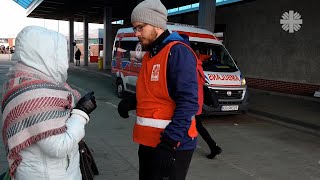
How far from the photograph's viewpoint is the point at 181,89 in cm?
232

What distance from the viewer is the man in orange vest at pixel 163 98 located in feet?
7.61

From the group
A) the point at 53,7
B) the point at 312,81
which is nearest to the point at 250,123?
the point at 312,81

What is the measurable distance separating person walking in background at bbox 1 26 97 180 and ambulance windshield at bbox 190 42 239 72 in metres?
7.22

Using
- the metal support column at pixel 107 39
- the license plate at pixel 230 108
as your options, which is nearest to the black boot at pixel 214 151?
the license plate at pixel 230 108

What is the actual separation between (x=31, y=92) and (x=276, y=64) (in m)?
14.9

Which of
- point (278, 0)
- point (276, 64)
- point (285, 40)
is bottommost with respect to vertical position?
point (276, 64)

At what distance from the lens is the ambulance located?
9195mm

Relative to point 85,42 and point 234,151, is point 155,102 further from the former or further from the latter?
point 85,42

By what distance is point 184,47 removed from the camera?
95.5 inches

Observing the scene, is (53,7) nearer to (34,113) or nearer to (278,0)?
(278,0)

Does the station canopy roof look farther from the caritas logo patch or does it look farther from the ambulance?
the caritas logo patch

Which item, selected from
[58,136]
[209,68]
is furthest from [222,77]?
[58,136]

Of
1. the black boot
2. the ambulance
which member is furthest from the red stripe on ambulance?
the black boot

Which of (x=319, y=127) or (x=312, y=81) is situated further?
(x=312, y=81)
